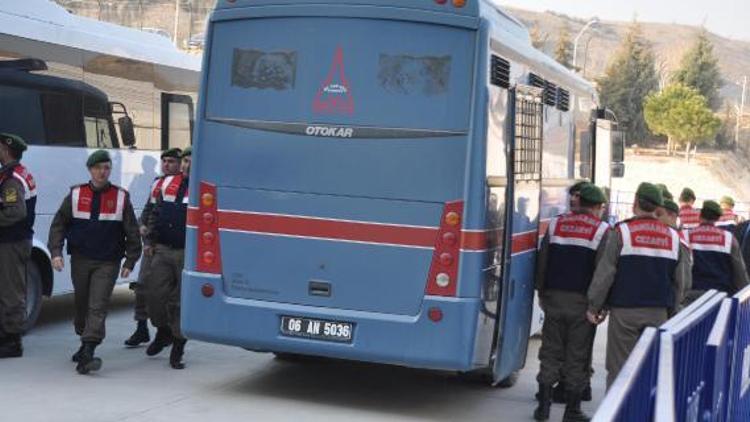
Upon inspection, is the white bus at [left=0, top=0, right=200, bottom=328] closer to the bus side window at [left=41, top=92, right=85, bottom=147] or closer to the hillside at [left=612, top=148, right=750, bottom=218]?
the bus side window at [left=41, top=92, right=85, bottom=147]

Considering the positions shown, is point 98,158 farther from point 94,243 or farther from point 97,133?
point 97,133

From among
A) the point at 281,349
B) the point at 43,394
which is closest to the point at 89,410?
the point at 43,394

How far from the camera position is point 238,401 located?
871 cm

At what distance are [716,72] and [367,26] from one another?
3588 inches

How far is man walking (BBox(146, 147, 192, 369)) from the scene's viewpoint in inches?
395

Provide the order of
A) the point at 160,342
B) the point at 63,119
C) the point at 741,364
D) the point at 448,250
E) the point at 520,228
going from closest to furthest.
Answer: the point at 741,364 < the point at 448,250 < the point at 520,228 < the point at 160,342 < the point at 63,119

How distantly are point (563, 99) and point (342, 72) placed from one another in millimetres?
3534

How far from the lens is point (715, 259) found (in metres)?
10.9

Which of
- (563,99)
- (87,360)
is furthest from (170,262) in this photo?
(563,99)

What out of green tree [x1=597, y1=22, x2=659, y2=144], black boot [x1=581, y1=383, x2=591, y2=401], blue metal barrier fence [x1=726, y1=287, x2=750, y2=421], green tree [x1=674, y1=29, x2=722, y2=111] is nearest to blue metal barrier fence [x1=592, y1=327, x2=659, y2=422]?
blue metal barrier fence [x1=726, y1=287, x2=750, y2=421]

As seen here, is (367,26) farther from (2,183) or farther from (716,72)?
(716,72)

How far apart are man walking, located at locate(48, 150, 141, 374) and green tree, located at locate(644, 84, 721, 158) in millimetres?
67949

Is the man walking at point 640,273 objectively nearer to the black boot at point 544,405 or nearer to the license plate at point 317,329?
the black boot at point 544,405

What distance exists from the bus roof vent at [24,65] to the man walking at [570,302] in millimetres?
5616
